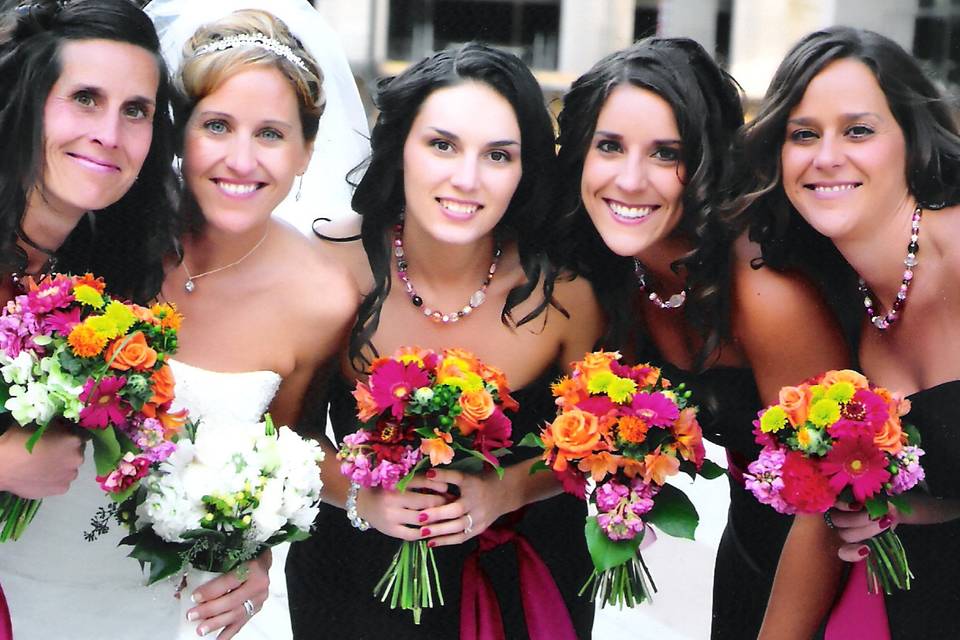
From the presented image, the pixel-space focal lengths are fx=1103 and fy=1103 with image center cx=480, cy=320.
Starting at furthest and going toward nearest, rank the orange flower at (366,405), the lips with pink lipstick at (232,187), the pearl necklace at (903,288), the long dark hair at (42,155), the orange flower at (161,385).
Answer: the lips with pink lipstick at (232,187)
the pearl necklace at (903,288)
the long dark hair at (42,155)
the orange flower at (366,405)
the orange flower at (161,385)

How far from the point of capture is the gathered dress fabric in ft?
8.86

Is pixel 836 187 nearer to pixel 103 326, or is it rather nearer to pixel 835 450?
pixel 835 450

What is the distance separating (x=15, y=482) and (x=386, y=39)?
2.79 meters

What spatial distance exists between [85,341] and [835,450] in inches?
63.7

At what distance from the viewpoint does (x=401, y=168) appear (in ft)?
9.71

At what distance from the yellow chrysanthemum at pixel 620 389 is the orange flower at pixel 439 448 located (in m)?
0.38

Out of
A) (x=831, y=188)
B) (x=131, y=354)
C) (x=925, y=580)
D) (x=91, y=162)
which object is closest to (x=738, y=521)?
(x=925, y=580)

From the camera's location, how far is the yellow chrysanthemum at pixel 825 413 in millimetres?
2416

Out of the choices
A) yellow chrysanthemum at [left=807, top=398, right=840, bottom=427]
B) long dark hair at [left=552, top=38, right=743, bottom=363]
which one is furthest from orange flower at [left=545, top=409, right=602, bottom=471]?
long dark hair at [left=552, top=38, right=743, bottom=363]

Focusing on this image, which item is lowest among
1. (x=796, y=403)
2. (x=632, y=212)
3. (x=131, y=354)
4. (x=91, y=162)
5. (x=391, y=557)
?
(x=391, y=557)

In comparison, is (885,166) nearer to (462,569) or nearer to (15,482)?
(462,569)

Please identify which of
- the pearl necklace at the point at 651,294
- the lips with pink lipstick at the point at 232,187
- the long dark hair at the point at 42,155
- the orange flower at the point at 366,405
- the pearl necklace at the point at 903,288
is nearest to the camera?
the orange flower at the point at 366,405

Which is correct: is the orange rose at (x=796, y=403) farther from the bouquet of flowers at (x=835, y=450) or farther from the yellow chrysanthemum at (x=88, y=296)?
the yellow chrysanthemum at (x=88, y=296)

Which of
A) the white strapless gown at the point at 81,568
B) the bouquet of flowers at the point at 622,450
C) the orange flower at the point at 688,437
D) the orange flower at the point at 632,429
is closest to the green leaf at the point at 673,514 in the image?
the bouquet of flowers at the point at 622,450
